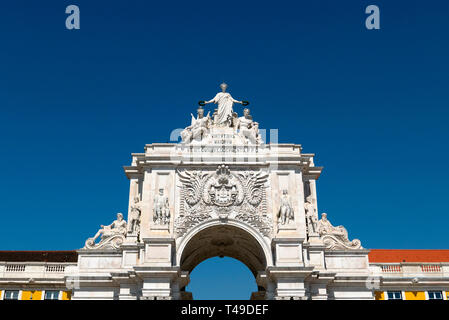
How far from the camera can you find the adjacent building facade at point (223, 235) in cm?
3097

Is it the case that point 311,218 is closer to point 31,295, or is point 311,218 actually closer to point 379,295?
point 379,295

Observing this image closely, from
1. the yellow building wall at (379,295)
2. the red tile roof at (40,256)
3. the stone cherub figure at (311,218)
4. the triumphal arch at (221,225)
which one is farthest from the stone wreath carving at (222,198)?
the red tile roof at (40,256)

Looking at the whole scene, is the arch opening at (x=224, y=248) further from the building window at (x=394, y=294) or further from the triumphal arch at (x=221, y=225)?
the building window at (x=394, y=294)

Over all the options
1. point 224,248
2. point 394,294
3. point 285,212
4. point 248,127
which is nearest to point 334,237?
point 285,212

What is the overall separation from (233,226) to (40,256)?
A: 17.4 meters

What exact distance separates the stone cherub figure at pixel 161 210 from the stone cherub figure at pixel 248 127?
21.8 feet

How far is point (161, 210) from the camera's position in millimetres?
31969

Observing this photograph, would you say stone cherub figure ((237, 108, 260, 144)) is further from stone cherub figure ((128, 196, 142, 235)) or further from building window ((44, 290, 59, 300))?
building window ((44, 290, 59, 300))
